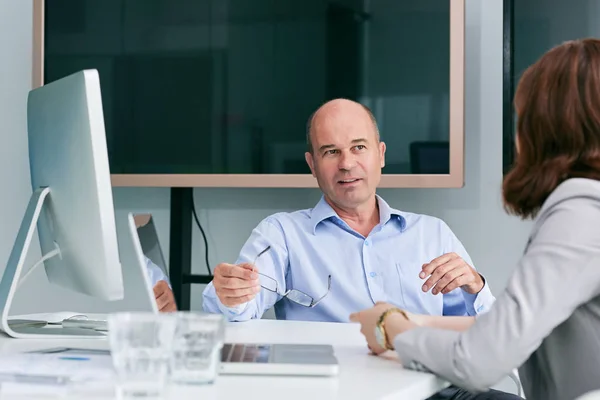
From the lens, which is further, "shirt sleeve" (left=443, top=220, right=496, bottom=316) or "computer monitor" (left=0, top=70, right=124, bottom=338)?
"shirt sleeve" (left=443, top=220, right=496, bottom=316)

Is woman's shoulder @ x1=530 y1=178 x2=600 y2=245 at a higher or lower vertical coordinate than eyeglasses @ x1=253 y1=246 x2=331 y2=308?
higher

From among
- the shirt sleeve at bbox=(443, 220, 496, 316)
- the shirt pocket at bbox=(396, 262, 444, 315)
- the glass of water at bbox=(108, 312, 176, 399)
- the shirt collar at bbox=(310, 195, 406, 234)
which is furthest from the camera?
the shirt collar at bbox=(310, 195, 406, 234)

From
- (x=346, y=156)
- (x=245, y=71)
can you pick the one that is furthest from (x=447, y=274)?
(x=245, y=71)

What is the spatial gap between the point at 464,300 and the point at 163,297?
909 millimetres

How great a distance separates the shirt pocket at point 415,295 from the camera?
2139 mm

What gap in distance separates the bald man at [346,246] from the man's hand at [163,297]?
0.45 m

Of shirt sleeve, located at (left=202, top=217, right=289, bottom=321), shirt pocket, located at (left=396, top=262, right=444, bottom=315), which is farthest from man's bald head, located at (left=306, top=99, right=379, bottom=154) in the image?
shirt pocket, located at (left=396, top=262, right=444, bottom=315)

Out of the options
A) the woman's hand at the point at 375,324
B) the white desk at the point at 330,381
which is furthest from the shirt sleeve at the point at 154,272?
the woman's hand at the point at 375,324

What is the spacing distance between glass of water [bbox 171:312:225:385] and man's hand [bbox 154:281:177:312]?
1.39ft

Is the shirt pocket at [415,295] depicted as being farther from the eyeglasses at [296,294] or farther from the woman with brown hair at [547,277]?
the woman with brown hair at [547,277]

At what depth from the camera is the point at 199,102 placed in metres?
2.75

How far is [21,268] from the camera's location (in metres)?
1.47

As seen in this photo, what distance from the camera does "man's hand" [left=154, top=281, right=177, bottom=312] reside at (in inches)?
56.4

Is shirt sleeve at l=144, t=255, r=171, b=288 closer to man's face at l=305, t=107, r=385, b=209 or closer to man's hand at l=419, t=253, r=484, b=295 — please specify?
man's hand at l=419, t=253, r=484, b=295
